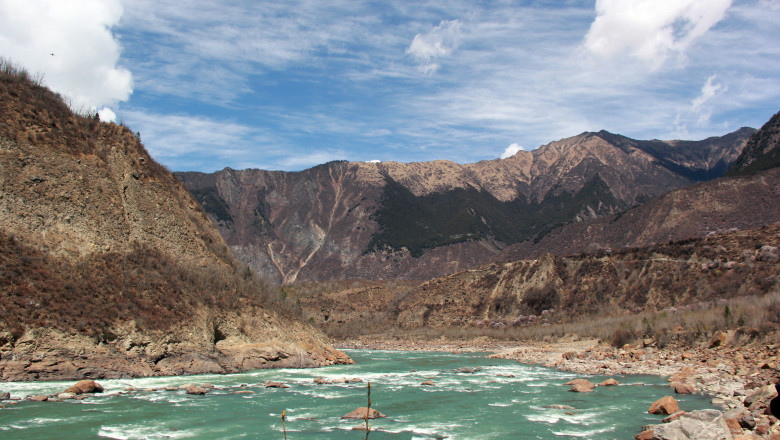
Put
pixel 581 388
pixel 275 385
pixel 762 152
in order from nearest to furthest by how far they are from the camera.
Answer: pixel 581 388 < pixel 275 385 < pixel 762 152


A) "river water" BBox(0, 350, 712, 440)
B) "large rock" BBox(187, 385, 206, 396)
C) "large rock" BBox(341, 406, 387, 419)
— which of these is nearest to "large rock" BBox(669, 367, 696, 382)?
"river water" BBox(0, 350, 712, 440)

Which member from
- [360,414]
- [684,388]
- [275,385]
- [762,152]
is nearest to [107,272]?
[275,385]

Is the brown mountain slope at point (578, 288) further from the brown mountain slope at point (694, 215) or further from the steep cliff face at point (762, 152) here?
the steep cliff face at point (762, 152)

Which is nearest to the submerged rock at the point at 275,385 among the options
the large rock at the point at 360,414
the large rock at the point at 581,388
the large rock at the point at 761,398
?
the large rock at the point at 360,414

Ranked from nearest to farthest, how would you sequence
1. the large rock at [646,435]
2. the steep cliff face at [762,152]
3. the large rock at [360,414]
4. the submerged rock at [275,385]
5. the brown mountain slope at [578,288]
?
the large rock at [646,435] < the large rock at [360,414] < the submerged rock at [275,385] < the brown mountain slope at [578,288] < the steep cliff face at [762,152]

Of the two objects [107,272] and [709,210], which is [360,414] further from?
[709,210]

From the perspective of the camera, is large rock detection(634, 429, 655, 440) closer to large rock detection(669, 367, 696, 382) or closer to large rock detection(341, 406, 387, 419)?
large rock detection(341, 406, 387, 419)
